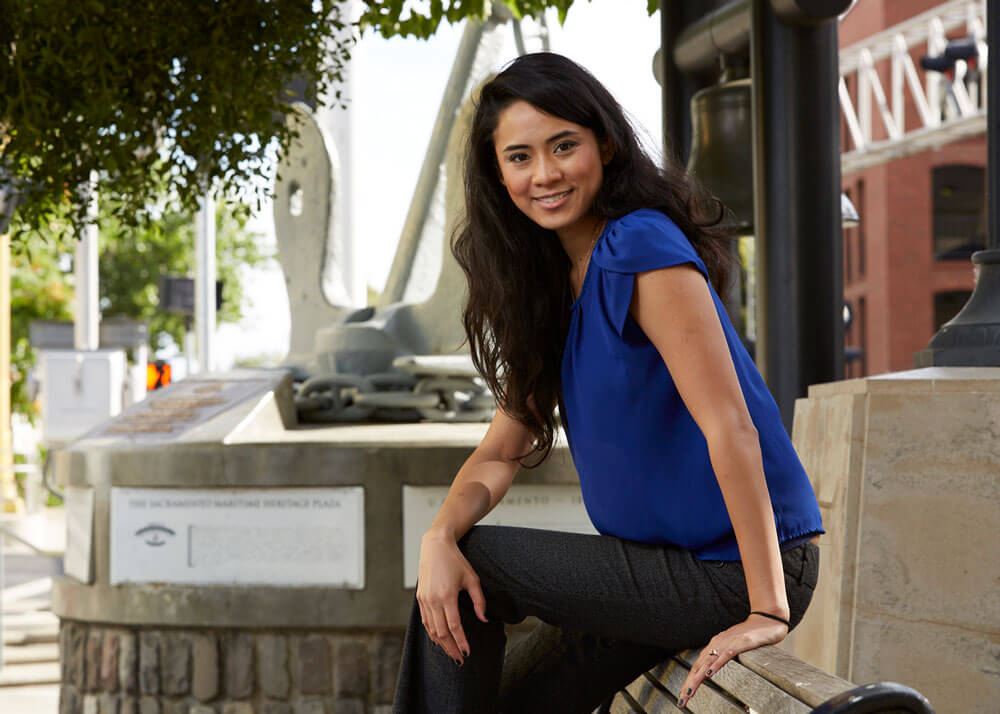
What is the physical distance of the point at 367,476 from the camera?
520cm

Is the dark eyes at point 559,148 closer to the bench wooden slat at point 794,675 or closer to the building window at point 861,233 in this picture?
the bench wooden slat at point 794,675

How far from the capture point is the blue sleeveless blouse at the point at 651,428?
200cm

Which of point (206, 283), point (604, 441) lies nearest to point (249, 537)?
point (604, 441)

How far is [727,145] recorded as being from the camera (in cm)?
480

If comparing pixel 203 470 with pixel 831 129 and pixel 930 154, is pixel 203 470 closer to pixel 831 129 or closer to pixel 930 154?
pixel 831 129

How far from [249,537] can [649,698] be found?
330cm

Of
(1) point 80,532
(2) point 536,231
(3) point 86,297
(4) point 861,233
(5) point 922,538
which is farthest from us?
(4) point 861,233

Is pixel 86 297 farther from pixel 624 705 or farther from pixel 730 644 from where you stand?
pixel 730 644

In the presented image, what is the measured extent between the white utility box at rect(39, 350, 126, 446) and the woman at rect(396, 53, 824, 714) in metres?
11.0

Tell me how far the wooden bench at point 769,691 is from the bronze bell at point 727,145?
2.84 meters

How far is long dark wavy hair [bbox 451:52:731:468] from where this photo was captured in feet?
7.10

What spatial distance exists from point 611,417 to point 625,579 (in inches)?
9.1

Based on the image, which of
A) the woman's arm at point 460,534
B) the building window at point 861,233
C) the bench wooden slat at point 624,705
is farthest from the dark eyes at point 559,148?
the building window at point 861,233

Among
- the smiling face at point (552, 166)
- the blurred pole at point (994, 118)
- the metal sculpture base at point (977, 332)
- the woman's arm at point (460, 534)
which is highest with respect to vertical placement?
the blurred pole at point (994, 118)
